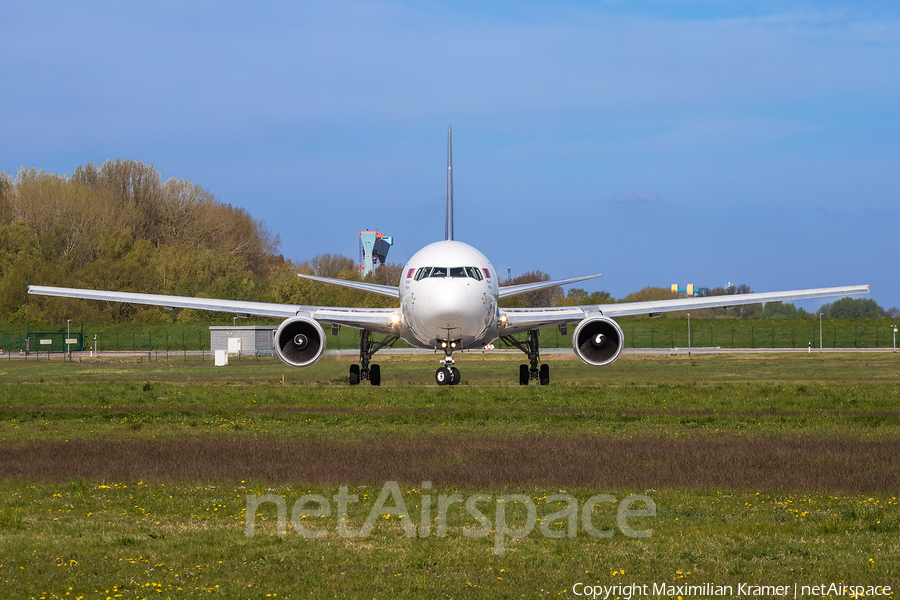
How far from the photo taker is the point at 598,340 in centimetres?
2900

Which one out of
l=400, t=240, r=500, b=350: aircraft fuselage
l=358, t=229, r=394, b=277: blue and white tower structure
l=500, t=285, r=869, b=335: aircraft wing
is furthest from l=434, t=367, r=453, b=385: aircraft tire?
l=358, t=229, r=394, b=277: blue and white tower structure

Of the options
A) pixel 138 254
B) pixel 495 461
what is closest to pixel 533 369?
pixel 495 461

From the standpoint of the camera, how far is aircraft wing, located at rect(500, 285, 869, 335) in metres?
30.3

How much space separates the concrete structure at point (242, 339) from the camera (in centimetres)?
5616

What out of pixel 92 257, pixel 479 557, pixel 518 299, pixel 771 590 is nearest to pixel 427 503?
pixel 479 557

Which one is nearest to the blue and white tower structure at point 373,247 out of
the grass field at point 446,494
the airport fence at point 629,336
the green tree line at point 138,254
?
the green tree line at point 138,254

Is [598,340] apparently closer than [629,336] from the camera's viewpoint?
Yes

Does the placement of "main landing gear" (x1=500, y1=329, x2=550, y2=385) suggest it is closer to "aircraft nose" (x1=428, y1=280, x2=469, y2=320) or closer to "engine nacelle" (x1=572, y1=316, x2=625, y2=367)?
"engine nacelle" (x1=572, y1=316, x2=625, y2=367)

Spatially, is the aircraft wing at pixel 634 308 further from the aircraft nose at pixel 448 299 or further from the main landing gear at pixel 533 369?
the aircraft nose at pixel 448 299

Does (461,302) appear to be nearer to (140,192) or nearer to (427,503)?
(427,503)

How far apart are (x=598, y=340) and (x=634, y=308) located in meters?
3.35

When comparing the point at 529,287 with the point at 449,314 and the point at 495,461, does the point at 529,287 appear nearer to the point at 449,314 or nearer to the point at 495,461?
the point at 449,314

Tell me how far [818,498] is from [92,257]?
281 ft

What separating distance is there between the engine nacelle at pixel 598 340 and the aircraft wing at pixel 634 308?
1221 millimetres
